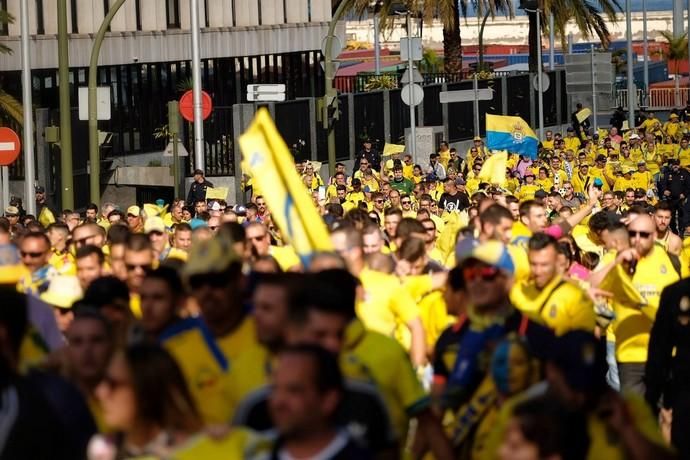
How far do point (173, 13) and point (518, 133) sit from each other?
1883 centimetres

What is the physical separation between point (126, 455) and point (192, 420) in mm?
231

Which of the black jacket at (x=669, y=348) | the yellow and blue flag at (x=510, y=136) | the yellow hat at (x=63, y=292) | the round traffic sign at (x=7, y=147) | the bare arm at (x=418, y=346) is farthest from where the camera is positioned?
the yellow and blue flag at (x=510, y=136)

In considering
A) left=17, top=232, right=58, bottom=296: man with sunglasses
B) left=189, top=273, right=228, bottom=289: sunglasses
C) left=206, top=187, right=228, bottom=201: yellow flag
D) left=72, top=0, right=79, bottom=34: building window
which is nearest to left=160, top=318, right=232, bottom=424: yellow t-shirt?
left=189, top=273, right=228, bottom=289: sunglasses

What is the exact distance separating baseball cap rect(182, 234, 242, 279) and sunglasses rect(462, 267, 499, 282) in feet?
3.19

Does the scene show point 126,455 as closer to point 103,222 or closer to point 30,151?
point 103,222

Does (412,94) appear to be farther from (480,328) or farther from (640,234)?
(480,328)

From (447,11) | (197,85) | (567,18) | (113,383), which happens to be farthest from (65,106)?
(567,18)

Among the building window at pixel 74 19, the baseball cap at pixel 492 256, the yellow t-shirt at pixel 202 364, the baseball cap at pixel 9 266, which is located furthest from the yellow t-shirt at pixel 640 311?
the building window at pixel 74 19

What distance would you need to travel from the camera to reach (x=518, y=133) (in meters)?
34.5

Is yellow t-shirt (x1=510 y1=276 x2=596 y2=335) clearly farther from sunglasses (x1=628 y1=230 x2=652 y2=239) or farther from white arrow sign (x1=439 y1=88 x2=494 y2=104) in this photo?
white arrow sign (x1=439 y1=88 x2=494 y2=104)

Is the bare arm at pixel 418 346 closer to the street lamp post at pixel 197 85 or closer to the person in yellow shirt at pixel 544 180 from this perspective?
the person in yellow shirt at pixel 544 180

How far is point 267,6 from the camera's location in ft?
185

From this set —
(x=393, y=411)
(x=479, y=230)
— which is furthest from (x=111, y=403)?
(x=479, y=230)

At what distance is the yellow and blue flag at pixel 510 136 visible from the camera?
34.3 meters
